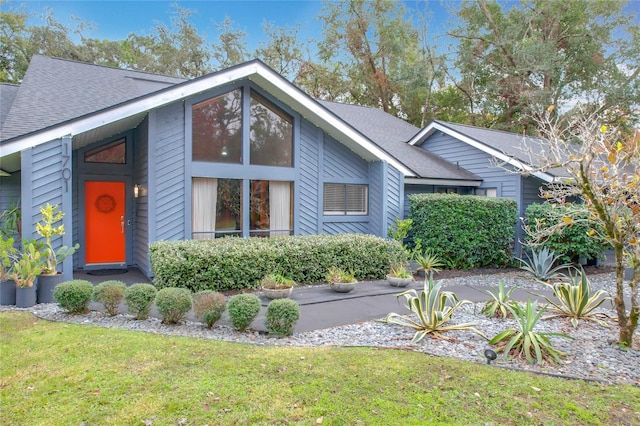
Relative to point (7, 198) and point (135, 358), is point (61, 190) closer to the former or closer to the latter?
point (7, 198)

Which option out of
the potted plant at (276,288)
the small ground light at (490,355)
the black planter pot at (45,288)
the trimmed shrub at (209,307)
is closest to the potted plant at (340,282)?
the potted plant at (276,288)

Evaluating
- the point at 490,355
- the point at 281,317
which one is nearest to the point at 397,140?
the point at 281,317

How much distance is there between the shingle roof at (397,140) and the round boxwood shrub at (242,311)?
6.95 metres

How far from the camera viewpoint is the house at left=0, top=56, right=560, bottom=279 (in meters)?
7.15

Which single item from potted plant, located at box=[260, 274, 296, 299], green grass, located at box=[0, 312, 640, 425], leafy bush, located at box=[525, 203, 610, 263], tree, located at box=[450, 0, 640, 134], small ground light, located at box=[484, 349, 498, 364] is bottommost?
green grass, located at box=[0, 312, 640, 425]

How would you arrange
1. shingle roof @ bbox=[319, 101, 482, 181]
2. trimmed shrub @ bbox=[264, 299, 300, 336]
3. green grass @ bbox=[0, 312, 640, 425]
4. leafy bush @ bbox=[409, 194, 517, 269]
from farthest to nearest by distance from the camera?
1. shingle roof @ bbox=[319, 101, 482, 181]
2. leafy bush @ bbox=[409, 194, 517, 269]
3. trimmed shrub @ bbox=[264, 299, 300, 336]
4. green grass @ bbox=[0, 312, 640, 425]

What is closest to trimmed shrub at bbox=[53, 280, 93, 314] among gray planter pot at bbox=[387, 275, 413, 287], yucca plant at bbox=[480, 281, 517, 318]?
gray planter pot at bbox=[387, 275, 413, 287]

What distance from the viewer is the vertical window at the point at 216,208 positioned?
28.3ft

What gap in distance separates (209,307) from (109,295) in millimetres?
1530

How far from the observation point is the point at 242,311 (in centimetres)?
484

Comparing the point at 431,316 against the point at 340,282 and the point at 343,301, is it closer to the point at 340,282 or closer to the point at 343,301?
the point at 343,301

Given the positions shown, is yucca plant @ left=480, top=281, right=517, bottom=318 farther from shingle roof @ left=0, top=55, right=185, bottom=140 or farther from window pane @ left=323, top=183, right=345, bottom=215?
shingle roof @ left=0, top=55, right=185, bottom=140

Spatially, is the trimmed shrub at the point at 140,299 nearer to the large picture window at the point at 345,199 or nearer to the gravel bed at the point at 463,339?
the gravel bed at the point at 463,339

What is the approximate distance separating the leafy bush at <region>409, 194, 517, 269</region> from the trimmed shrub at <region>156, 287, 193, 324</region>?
22.1 feet
